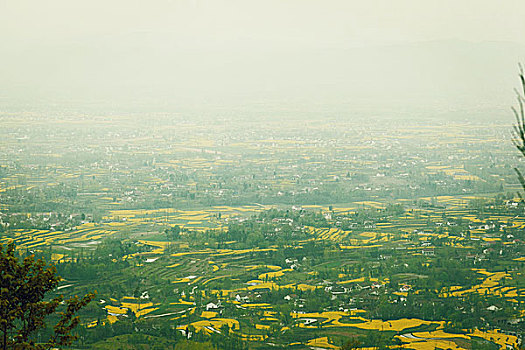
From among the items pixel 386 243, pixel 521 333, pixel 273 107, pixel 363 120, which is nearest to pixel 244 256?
pixel 386 243

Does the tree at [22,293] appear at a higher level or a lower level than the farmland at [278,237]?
higher

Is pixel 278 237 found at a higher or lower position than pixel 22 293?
lower

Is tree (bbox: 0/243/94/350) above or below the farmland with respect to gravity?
above

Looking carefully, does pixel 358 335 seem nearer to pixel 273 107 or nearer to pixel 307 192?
pixel 307 192

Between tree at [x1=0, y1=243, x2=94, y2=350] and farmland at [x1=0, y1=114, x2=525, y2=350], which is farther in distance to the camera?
farmland at [x1=0, y1=114, x2=525, y2=350]

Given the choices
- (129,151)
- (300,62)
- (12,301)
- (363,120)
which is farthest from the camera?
(300,62)

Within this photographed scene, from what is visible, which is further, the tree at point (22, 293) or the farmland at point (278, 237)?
the farmland at point (278, 237)

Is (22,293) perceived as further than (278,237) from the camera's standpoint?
No

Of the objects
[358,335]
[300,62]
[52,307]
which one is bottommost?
[358,335]
